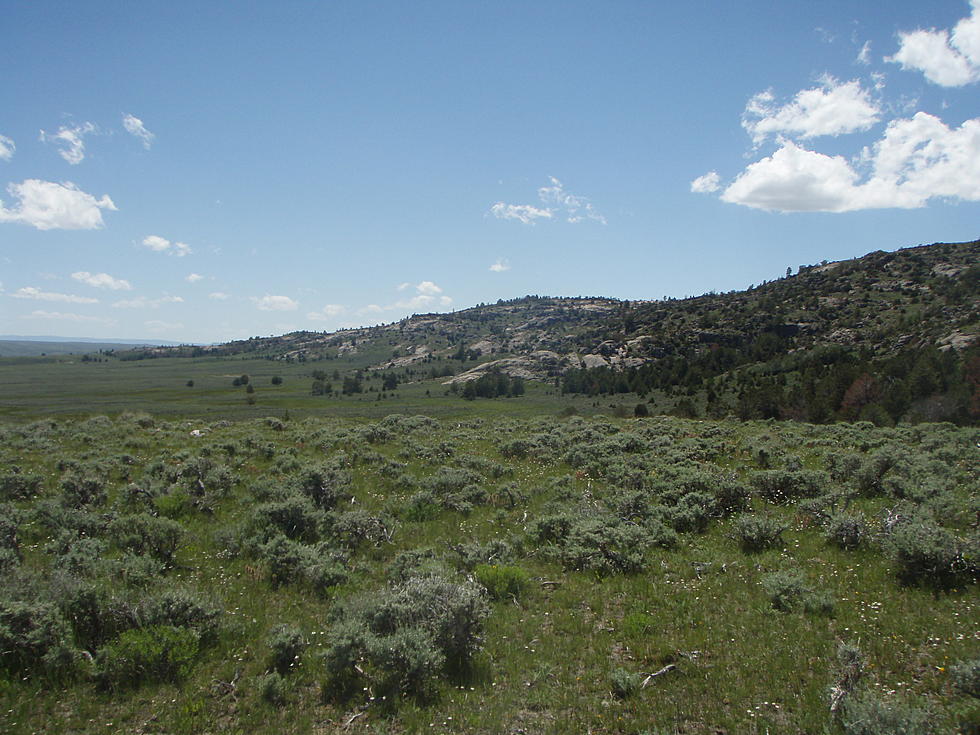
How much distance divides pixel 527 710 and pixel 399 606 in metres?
2.36

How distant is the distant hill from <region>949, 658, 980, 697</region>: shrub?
6282 centimetres

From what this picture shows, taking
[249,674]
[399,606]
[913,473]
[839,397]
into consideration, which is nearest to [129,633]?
[249,674]

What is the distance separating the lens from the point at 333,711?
5.83 m

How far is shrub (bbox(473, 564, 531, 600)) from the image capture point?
887cm

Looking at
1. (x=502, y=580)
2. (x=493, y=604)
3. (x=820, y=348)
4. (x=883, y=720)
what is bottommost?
(x=493, y=604)

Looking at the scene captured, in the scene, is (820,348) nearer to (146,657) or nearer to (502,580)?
(502,580)

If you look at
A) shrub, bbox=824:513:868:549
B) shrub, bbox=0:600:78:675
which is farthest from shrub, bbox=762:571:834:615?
shrub, bbox=0:600:78:675

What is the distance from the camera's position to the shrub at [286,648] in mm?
6645

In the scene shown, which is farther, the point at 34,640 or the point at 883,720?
the point at 34,640

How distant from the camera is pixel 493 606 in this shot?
842 centimetres

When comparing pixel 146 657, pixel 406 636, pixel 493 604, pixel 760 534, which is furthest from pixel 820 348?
pixel 146 657

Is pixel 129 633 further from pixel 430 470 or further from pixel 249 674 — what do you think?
pixel 430 470

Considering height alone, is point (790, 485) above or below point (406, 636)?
below

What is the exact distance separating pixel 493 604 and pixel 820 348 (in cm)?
13244
